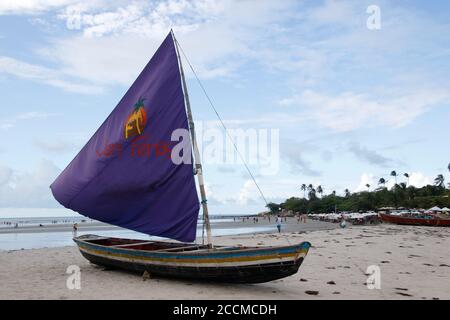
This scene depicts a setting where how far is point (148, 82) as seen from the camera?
13633mm

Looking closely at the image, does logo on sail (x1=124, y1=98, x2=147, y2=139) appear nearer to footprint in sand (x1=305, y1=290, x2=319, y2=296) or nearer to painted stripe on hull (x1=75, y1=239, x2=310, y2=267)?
painted stripe on hull (x1=75, y1=239, x2=310, y2=267)

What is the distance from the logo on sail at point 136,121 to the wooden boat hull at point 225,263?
3.87 metres

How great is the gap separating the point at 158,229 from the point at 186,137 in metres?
3.11

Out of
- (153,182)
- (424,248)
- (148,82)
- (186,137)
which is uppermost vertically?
(148,82)

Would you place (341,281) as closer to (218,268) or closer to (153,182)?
(218,268)

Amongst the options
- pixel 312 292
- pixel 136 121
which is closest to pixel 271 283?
pixel 312 292

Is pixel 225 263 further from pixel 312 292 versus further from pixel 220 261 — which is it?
pixel 312 292

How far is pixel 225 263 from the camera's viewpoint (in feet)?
35.9

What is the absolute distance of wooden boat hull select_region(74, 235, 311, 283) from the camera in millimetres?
10289

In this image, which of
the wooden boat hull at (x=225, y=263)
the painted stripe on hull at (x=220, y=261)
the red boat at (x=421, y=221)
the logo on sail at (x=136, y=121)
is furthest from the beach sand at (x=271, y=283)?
the red boat at (x=421, y=221)

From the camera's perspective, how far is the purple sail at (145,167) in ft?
41.7

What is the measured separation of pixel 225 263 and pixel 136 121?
5515 millimetres

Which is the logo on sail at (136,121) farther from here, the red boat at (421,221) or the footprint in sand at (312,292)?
the red boat at (421,221)
